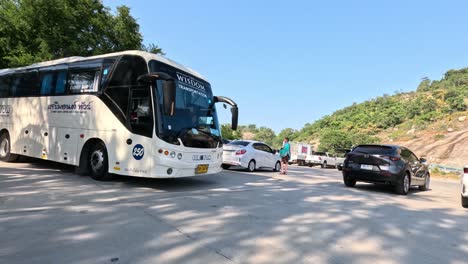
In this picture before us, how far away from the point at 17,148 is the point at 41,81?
2664 mm

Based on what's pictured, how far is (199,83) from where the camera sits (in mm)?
9656

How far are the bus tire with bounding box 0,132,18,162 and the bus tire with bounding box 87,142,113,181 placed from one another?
5039mm

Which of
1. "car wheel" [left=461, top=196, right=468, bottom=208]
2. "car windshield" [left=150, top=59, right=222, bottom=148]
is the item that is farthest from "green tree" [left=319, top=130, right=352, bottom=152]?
"car windshield" [left=150, top=59, right=222, bottom=148]

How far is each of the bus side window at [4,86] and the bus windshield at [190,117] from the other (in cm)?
801

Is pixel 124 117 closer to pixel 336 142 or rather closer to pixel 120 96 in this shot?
pixel 120 96

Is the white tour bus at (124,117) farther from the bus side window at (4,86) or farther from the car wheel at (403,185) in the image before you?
the car wheel at (403,185)

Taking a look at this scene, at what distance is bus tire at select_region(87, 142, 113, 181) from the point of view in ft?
29.5

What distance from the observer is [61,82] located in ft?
33.6

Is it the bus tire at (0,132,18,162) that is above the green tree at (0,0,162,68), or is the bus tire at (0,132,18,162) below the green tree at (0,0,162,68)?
below

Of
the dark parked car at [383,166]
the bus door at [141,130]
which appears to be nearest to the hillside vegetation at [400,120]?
the dark parked car at [383,166]

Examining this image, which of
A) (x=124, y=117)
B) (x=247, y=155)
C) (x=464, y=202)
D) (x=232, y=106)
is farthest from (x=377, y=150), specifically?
(x=124, y=117)

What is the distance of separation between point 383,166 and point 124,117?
810 centimetres

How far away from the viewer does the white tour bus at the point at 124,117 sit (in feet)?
26.3

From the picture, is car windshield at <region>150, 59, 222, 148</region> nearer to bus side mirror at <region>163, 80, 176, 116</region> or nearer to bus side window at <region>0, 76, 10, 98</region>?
bus side mirror at <region>163, 80, 176, 116</region>
